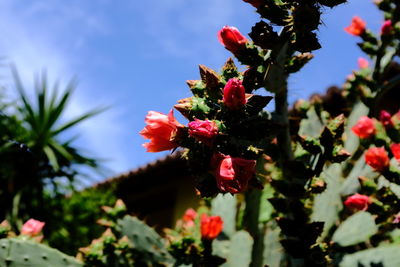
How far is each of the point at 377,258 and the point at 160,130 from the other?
145cm

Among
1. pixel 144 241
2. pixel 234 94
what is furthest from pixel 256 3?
pixel 144 241

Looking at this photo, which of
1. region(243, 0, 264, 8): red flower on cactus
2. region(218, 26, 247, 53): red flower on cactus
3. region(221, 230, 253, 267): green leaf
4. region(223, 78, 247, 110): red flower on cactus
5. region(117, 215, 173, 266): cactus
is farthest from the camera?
region(117, 215, 173, 266): cactus

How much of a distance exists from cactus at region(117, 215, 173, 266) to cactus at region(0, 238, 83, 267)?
52cm

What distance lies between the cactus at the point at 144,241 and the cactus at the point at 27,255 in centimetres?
52

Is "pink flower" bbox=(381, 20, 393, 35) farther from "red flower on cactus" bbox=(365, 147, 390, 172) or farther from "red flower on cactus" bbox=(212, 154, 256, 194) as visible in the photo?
"red flower on cactus" bbox=(212, 154, 256, 194)

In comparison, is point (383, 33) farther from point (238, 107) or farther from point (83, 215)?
point (83, 215)

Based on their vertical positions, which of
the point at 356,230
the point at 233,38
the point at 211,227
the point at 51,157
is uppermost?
the point at 51,157

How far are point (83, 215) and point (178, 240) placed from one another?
3.97 m

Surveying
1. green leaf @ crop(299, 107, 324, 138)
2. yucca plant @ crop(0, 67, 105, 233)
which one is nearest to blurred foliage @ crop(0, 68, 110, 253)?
yucca plant @ crop(0, 67, 105, 233)

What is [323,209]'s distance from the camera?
3027mm

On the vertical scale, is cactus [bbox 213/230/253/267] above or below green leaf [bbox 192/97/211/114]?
below

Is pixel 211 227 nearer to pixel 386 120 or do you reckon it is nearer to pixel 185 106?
pixel 185 106

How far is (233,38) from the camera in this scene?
6.47 feet

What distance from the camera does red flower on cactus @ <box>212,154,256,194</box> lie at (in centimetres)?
158
